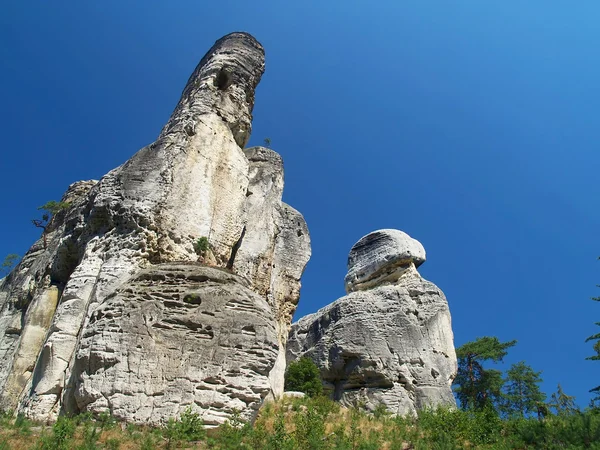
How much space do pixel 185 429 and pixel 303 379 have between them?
1141cm

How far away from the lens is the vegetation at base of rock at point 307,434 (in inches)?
270

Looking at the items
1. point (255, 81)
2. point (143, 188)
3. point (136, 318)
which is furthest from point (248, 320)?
point (255, 81)

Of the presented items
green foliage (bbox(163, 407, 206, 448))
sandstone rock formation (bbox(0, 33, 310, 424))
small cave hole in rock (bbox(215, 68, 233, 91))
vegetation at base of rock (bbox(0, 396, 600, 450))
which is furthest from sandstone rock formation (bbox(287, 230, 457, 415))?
green foliage (bbox(163, 407, 206, 448))

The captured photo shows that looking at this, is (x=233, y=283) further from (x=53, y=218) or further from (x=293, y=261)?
(x=53, y=218)

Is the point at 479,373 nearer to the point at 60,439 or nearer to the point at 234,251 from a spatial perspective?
the point at 234,251

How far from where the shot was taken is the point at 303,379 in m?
18.3

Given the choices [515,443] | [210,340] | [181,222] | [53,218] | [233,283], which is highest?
[53,218]

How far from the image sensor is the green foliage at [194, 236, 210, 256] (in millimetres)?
11747

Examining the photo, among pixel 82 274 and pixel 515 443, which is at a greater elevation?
pixel 82 274

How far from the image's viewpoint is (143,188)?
11891 mm

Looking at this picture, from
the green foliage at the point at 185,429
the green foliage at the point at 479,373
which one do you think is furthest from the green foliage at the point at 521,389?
the green foliage at the point at 185,429

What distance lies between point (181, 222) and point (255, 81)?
25.2 feet

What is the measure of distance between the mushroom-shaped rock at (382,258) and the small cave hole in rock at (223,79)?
12.5m

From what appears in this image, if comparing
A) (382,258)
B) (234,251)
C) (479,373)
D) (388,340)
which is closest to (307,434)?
(234,251)
